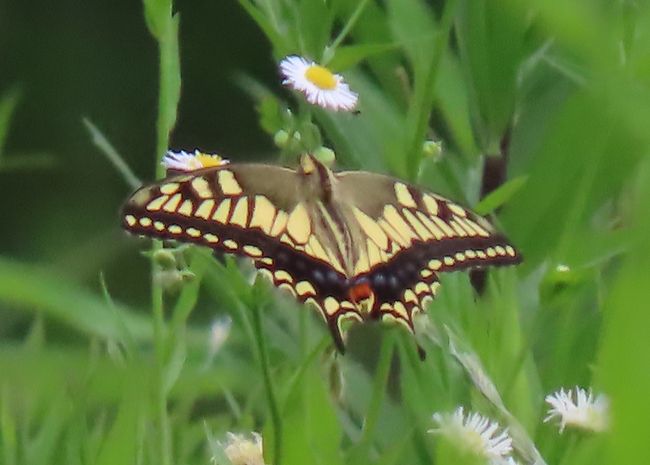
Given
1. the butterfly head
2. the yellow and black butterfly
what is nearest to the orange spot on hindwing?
the yellow and black butterfly

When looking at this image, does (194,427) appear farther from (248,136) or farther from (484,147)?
(248,136)

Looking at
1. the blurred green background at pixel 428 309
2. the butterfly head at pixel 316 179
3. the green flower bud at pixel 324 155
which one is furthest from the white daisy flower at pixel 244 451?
the butterfly head at pixel 316 179

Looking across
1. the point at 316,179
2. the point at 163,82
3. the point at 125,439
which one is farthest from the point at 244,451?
the point at 316,179

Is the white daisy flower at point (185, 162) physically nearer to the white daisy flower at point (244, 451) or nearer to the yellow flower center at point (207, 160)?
the yellow flower center at point (207, 160)

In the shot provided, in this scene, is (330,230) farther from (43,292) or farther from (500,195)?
(43,292)

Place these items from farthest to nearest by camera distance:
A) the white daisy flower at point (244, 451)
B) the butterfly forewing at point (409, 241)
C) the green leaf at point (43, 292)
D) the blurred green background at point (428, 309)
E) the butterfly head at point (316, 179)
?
the butterfly head at point (316, 179)
the butterfly forewing at point (409, 241)
the white daisy flower at point (244, 451)
the green leaf at point (43, 292)
the blurred green background at point (428, 309)

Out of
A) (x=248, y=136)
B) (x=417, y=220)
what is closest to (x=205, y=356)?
(x=417, y=220)

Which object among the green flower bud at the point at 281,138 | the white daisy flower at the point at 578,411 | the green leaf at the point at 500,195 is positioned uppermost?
the green leaf at the point at 500,195

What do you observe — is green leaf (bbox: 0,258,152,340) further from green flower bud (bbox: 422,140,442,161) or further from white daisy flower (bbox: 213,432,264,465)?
green flower bud (bbox: 422,140,442,161)
